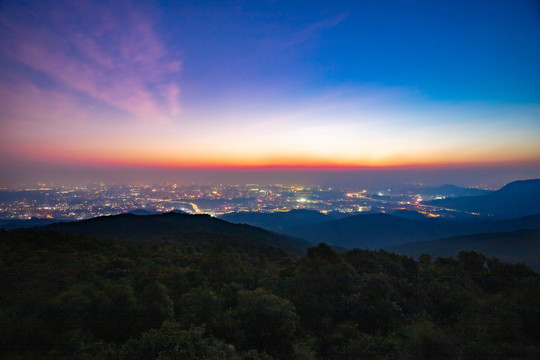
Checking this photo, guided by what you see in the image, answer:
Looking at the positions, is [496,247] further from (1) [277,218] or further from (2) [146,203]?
(2) [146,203]

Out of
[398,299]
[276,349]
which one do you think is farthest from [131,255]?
[398,299]

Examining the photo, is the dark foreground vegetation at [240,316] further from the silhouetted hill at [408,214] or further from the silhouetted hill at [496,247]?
the silhouetted hill at [408,214]

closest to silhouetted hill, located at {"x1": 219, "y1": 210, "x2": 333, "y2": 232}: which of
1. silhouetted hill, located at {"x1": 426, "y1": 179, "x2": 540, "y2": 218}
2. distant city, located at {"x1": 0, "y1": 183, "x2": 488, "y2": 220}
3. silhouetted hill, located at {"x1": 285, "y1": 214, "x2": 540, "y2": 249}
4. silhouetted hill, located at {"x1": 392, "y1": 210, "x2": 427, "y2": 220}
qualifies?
distant city, located at {"x1": 0, "y1": 183, "x2": 488, "y2": 220}

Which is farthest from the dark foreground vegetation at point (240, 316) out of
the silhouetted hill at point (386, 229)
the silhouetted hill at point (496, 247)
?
the silhouetted hill at point (386, 229)

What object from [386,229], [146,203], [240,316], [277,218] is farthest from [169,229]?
[386,229]

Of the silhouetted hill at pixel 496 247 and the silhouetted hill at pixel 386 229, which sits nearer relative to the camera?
the silhouetted hill at pixel 496 247

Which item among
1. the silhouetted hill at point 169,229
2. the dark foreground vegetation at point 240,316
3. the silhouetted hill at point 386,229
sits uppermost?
the dark foreground vegetation at point 240,316
